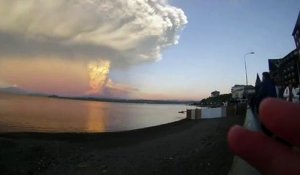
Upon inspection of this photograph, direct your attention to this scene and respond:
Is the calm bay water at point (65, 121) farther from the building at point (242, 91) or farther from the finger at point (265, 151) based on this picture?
the finger at point (265, 151)

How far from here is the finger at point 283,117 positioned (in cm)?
70

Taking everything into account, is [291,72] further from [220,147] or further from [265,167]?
[265,167]

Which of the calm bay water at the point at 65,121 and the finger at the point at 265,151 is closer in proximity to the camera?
the finger at the point at 265,151

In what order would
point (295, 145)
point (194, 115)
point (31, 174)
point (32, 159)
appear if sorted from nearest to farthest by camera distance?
point (295, 145) → point (31, 174) → point (32, 159) → point (194, 115)

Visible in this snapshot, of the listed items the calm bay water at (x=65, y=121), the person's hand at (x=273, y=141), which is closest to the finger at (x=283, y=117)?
the person's hand at (x=273, y=141)

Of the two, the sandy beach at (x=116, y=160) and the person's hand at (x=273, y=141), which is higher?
the person's hand at (x=273, y=141)

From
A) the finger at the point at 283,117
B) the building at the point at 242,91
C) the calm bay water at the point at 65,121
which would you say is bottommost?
the calm bay water at the point at 65,121

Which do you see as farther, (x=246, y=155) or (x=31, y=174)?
(x=31, y=174)

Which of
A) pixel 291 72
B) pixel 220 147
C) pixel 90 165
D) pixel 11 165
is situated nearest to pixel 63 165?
pixel 90 165

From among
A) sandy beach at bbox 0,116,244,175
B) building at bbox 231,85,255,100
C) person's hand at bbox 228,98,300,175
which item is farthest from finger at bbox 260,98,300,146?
sandy beach at bbox 0,116,244,175

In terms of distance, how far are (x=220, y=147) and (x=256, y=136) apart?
17812 millimetres

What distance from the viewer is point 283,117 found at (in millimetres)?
700

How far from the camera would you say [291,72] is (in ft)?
44.8

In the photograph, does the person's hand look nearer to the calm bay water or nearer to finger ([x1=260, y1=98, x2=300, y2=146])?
finger ([x1=260, y1=98, x2=300, y2=146])
